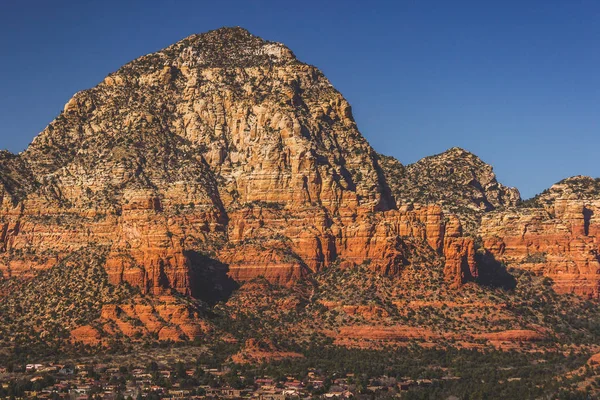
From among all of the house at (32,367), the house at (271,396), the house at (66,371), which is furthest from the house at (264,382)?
the house at (32,367)

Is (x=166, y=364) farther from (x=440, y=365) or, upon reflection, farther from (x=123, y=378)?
(x=440, y=365)

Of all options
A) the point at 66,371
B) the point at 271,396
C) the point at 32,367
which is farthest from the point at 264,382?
the point at 32,367

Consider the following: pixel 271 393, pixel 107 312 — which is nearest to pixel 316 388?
pixel 271 393

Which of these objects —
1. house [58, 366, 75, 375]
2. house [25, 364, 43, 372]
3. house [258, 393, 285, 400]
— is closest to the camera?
house [258, 393, 285, 400]

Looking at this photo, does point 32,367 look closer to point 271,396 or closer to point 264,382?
point 264,382

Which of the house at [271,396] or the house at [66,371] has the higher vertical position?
the house at [66,371]

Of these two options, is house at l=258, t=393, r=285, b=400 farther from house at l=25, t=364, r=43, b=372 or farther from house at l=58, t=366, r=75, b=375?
house at l=25, t=364, r=43, b=372

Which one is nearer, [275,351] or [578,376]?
[578,376]

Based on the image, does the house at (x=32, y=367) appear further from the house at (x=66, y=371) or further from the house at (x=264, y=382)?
the house at (x=264, y=382)

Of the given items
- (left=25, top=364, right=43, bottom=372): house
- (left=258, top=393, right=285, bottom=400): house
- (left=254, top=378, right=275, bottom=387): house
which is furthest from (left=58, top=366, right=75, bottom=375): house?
(left=258, top=393, right=285, bottom=400): house

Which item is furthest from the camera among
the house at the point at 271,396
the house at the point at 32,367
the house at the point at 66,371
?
the house at the point at 32,367

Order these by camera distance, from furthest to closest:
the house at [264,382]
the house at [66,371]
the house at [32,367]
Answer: the house at [32,367] < the house at [66,371] < the house at [264,382]
